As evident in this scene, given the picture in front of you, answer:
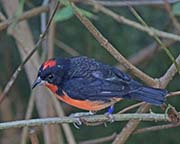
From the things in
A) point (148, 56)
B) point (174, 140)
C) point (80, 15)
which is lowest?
point (174, 140)

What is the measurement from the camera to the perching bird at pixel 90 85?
7.62ft

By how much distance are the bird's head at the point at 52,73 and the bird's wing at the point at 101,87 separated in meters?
0.06

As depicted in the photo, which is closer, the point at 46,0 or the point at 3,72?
the point at 46,0

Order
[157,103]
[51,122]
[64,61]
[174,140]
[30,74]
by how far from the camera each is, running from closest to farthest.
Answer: [51,122] → [157,103] → [64,61] → [30,74] → [174,140]

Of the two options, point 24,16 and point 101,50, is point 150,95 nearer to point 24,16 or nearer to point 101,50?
point 24,16

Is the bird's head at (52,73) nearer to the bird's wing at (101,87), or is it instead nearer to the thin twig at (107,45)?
the bird's wing at (101,87)

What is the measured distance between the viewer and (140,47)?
13.5 ft

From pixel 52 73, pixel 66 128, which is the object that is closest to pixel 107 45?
pixel 52 73

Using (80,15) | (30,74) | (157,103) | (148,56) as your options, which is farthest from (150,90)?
(148,56)

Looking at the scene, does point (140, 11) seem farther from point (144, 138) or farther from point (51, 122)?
point (51, 122)

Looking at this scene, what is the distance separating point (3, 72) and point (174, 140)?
111 centimetres

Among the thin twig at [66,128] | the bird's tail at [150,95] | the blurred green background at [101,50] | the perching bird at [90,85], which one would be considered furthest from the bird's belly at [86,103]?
the blurred green background at [101,50]

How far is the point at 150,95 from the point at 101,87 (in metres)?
0.21

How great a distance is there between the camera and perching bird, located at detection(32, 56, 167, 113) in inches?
91.4
